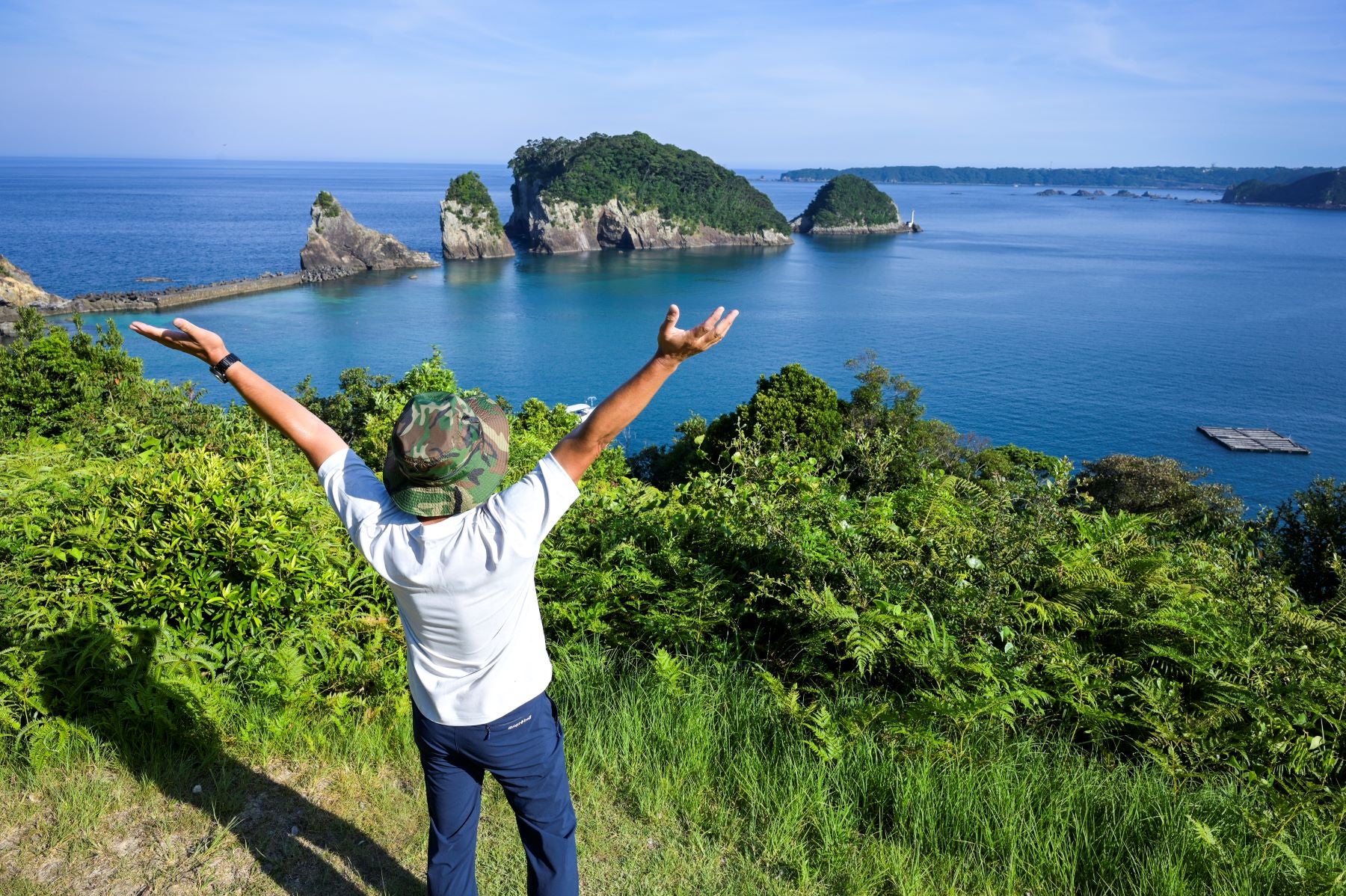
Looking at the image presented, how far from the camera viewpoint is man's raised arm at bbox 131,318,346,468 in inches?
78.9

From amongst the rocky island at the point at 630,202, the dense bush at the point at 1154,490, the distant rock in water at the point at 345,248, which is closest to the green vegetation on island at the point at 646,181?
the rocky island at the point at 630,202

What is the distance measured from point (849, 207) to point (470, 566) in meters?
139

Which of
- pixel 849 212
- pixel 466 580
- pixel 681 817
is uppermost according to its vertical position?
pixel 849 212

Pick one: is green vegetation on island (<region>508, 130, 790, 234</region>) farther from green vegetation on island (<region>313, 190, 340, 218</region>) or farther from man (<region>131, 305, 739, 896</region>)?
man (<region>131, 305, 739, 896</region>)

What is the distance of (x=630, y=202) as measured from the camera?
111 meters

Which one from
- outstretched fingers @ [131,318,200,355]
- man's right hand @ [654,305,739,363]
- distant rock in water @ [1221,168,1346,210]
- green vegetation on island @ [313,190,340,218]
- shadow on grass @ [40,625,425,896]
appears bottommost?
shadow on grass @ [40,625,425,896]

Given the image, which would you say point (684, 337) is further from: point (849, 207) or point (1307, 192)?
point (1307, 192)

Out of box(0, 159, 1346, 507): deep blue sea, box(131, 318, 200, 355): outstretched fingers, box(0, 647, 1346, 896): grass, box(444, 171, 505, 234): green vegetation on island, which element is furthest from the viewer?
box(444, 171, 505, 234): green vegetation on island

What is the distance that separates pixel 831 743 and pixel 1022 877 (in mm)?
687

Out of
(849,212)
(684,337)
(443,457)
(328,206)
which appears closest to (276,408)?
(443,457)

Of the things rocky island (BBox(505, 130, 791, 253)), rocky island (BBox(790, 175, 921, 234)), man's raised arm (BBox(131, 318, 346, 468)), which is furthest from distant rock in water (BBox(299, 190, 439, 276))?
man's raised arm (BBox(131, 318, 346, 468))

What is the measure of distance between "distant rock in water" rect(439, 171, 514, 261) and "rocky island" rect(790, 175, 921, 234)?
175 ft

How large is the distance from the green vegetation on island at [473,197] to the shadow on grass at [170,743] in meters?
96.4

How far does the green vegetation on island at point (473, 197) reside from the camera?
93500mm
